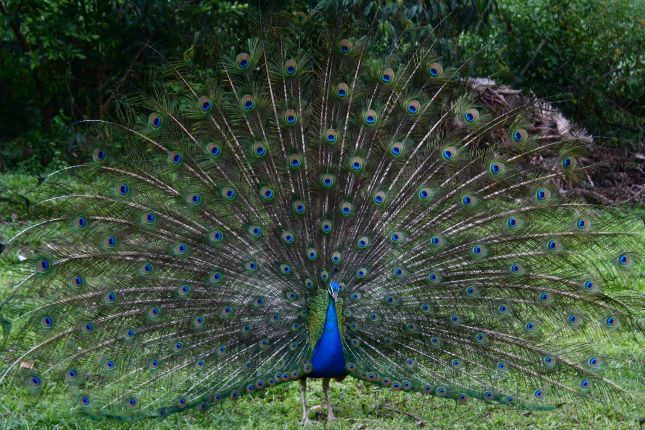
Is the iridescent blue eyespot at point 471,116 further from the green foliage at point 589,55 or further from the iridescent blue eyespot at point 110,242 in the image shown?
the green foliage at point 589,55

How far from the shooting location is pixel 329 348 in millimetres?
4855

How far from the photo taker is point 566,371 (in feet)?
15.7

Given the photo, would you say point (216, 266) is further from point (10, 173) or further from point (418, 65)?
point (10, 173)

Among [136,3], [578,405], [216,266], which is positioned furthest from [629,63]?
[216,266]

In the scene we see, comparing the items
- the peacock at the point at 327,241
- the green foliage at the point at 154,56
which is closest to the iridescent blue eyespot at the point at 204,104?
the peacock at the point at 327,241

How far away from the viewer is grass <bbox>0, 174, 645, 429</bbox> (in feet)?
15.8

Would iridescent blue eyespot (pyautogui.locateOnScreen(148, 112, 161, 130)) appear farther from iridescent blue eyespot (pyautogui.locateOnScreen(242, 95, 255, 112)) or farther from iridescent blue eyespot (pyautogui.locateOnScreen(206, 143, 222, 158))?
iridescent blue eyespot (pyautogui.locateOnScreen(242, 95, 255, 112))

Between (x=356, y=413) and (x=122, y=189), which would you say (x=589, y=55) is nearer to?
(x=356, y=413)

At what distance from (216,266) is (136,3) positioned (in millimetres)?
5322

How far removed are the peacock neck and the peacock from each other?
12 millimetres

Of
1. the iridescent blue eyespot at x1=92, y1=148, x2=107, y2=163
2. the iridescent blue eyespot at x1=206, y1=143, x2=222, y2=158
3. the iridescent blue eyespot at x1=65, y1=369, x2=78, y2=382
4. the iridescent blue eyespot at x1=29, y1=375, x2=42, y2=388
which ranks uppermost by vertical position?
the iridescent blue eyespot at x1=206, y1=143, x2=222, y2=158

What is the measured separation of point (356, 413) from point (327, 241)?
112 cm

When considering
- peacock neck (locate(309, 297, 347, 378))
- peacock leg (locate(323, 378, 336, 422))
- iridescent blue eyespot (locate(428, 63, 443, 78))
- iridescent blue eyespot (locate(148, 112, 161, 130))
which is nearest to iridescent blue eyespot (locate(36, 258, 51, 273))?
iridescent blue eyespot (locate(148, 112, 161, 130))

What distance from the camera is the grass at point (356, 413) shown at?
481cm
